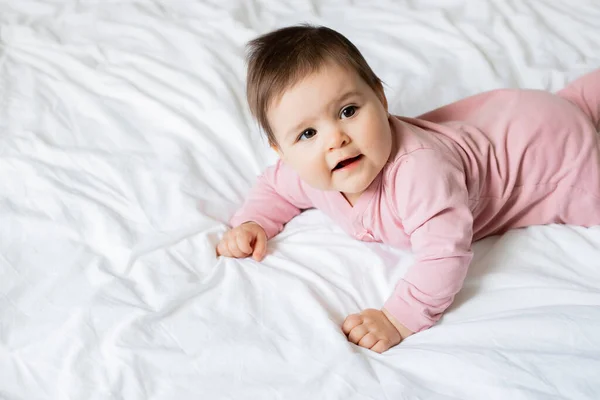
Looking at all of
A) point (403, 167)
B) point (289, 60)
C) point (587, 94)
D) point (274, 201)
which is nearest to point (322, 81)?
point (289, 60)

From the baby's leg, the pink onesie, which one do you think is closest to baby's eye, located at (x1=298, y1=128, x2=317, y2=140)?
the pink onesie

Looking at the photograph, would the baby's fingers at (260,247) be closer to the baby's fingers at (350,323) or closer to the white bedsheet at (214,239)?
the white bedsheet at (214,239)

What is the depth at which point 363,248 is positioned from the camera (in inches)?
45.8

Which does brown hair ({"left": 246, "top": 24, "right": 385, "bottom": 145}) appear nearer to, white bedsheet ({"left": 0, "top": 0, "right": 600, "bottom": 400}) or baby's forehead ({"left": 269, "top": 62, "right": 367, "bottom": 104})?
baby's forehead ({"left": 269, "top": 62, "right": 367, "bottom": 104})

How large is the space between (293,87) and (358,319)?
1.17ft

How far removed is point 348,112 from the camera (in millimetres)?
1042

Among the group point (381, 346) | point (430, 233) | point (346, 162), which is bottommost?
point (381, 346)

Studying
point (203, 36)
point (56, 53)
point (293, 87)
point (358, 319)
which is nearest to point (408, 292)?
point (358, 319)

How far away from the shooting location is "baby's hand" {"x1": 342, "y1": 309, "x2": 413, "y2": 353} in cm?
99

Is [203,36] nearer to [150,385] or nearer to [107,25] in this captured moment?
[107,25]

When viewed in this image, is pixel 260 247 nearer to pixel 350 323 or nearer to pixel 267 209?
pixel 267 209

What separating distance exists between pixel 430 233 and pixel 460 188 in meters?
0.09

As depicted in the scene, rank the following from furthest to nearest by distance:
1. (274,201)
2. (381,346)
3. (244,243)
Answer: (274,201) → (244,243) → (381,346)

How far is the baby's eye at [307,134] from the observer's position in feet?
3.43
